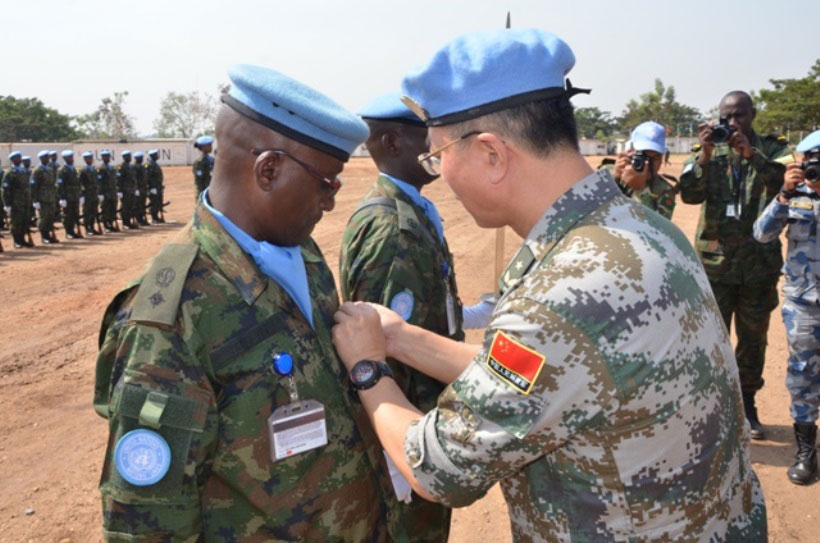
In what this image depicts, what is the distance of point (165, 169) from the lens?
35.6m

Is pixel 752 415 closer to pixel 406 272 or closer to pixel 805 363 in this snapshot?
pixel 805 363

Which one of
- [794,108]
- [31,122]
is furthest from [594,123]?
[31,122]

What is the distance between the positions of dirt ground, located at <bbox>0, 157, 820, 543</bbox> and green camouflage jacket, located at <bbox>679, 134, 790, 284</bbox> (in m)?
1.42

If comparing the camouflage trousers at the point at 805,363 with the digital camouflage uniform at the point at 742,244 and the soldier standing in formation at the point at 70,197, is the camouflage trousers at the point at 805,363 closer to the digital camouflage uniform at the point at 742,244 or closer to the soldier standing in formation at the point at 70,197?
the digital camouflage uniform at the point at 742,244

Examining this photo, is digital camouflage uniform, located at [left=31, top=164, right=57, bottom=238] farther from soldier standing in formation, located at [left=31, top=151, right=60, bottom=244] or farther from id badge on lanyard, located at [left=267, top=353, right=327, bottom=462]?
id badge on lanyard, located at [left=267, top=353, right=327, bottom=462]

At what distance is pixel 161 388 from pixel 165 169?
36902 millimetres

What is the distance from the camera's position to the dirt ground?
162 inches

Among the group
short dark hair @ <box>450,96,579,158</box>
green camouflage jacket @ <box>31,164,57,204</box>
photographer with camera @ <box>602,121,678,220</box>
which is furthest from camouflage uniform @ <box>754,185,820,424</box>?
green camouflage jacket @ <box>31,164,57,204</box>

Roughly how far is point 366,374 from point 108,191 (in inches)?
688

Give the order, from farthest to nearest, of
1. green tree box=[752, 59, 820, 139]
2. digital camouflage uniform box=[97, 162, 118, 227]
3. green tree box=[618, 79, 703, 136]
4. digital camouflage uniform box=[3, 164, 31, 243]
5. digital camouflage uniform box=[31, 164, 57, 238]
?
1. green tree box=[618, 79, 703, 136]
2. green tree box=[752, 59, 820, 139]
3. digital camouflage uniform box=[97, 162, 118, 227]
4. digital camouflage uniform box=[31, 164, 57, 238]
5. digital camouflage uniform box=[3, 164, 31, 243]

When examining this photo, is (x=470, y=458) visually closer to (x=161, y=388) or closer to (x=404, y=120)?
(x=161, y=388)

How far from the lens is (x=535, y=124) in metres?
1.57

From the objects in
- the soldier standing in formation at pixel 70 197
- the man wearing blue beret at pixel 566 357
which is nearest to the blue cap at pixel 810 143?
the man wearing blue beret at pixel 566 357

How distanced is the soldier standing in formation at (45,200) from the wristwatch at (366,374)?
15539 millimetres
